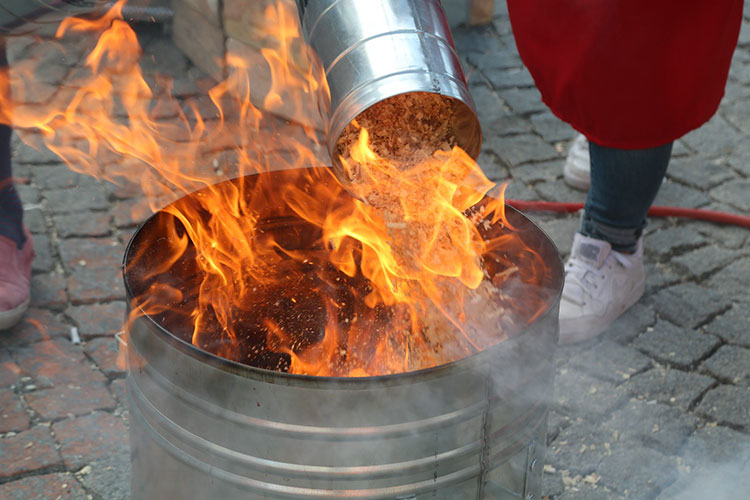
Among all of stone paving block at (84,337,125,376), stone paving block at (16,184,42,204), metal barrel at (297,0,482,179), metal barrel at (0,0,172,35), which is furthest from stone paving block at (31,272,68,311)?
metal barrel at (297,0,482,179)

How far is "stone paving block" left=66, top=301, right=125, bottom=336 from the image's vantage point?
292 centimetres

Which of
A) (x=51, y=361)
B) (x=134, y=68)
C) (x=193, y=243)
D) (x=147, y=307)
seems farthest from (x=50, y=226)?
(x=147, y=307)

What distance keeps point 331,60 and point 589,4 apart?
104 centimetres

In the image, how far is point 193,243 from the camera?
78.7 inches

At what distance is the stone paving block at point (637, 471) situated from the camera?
239 centimetres

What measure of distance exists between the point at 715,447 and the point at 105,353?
2011mm

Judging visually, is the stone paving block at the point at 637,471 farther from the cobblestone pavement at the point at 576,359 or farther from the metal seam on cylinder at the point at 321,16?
the metal seam on cylinder at the point at 321,16

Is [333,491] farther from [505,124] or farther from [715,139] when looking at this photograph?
[715,139]

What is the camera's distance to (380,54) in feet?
5.21

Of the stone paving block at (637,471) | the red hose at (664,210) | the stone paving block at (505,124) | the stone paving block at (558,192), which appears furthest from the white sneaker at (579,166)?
the stone paving block at (637,471)

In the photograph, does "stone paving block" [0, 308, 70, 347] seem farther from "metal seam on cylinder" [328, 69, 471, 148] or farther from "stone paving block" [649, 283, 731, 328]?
"stone paving block" [649, 283, 731, 328]

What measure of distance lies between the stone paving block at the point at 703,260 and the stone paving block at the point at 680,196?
0.34 m

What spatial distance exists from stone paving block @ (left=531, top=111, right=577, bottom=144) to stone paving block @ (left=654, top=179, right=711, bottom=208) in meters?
0.63

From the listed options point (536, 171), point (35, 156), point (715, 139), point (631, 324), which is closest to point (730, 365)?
point (631, 324)
